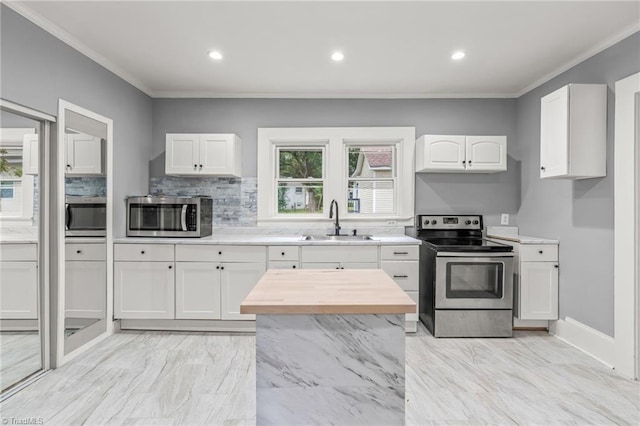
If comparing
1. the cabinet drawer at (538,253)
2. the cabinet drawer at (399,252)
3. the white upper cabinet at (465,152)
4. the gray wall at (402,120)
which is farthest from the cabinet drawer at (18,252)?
the cabinet drawer at (538,253)

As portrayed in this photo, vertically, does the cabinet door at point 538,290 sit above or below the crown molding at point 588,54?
below

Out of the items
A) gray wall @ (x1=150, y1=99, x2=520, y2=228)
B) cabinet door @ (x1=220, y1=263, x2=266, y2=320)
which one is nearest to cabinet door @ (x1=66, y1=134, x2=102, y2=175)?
gray wall @ (x1=150, y1=99, x2=520, y2=228)

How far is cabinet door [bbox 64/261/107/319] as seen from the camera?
2.79 metres

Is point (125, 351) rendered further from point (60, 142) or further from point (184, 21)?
point (184, 21)

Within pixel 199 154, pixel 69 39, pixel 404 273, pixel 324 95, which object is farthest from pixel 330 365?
pixel 324 95

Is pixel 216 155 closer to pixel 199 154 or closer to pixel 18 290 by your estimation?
pixel 199 154

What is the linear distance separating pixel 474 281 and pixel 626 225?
1224 mm

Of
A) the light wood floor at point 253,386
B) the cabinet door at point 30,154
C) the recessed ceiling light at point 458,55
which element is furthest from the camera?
the recessed ceiling light at point 458,55

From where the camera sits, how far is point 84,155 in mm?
2930

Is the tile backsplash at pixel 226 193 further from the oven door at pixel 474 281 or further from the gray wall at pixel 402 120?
the oven door at pixel 474 281

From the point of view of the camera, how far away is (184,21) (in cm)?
249

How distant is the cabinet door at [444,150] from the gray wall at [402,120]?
1.09 ft

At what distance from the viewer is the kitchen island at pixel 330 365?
4.42 ft

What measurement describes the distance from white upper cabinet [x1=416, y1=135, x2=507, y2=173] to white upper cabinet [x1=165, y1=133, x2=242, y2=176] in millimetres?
2152
